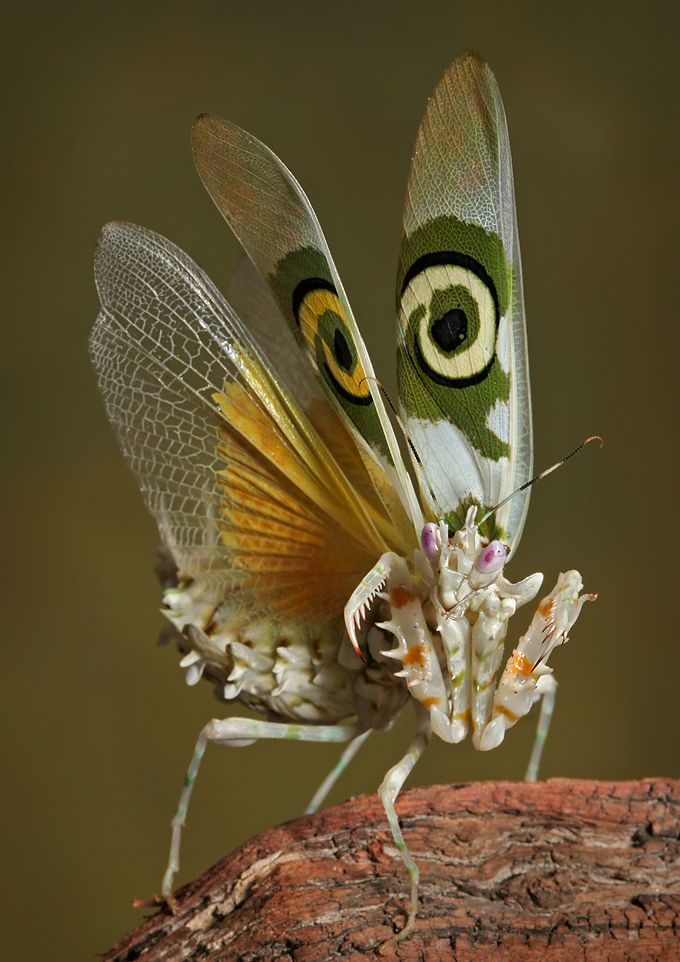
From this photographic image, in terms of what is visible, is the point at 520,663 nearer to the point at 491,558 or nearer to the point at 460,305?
the point at 491,558

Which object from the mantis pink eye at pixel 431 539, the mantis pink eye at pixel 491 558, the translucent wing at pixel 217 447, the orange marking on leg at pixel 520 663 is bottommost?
the orange marking on leg at pixel 520 663

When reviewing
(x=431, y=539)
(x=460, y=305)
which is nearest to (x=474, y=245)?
(x=460, y=305)

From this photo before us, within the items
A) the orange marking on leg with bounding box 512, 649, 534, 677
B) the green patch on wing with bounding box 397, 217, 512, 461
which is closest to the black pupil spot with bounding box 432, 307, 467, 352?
the green patch on wing with bounding box 397, 217, 512, 461

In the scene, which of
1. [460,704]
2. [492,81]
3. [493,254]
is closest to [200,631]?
[460,704]

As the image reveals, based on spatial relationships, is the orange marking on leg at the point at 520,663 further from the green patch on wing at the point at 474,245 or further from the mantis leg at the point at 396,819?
the green patch on wing at the point at 474,245

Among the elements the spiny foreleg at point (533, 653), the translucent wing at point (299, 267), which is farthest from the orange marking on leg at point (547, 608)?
the translucent wing at point (299, 267)

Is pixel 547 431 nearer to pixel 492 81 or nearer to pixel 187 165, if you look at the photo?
pixel 187 165
